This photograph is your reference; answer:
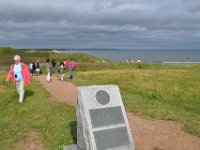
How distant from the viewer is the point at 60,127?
11.9m

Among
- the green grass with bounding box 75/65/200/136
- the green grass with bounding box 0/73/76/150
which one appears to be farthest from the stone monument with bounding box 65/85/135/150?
the green grass with bounding box 75/65/200/136

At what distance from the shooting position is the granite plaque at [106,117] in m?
8.36

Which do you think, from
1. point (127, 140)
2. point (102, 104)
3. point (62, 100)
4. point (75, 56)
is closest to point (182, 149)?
point (127, 140)

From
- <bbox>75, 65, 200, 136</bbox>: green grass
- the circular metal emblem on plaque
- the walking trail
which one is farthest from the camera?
<bbox>75, 65, 200, 136</bbox>: green grass

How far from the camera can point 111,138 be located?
8.36m

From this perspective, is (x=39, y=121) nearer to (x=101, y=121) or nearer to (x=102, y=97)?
(x=102, y=97)

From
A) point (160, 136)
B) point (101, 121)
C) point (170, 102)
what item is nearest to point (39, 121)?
point (160, 136)

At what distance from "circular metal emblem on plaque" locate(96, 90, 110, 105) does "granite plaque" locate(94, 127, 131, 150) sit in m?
0.74

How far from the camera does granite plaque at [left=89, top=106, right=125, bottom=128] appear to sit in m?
8.36

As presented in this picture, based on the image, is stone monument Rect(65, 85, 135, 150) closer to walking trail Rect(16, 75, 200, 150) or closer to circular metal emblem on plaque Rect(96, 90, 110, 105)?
circular metal emblem on plaque Rect(96, 90, 110, 105)

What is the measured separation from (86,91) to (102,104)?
53 centimetres

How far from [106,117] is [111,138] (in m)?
0.54

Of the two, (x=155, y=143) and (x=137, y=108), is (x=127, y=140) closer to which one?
(x=155, y=143)

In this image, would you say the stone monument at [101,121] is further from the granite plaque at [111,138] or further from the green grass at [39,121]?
the green grass at [39,121]
